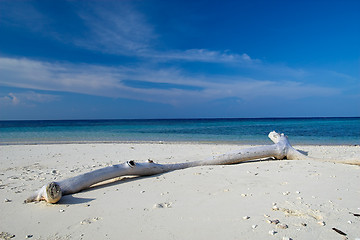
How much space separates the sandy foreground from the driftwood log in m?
0.17

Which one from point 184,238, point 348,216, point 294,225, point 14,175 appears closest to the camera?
point 184,238

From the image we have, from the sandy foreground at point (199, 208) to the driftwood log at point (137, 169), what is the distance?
0.17m

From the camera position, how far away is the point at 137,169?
5641 mm

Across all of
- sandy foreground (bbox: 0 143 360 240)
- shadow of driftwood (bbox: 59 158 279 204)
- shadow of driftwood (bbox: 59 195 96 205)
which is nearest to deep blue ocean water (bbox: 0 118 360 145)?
sandy foreground (bbox: 0 143 360 240)

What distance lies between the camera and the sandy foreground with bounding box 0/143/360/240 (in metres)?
3.06

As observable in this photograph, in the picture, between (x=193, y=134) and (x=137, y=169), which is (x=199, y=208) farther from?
(x=193, y=134)

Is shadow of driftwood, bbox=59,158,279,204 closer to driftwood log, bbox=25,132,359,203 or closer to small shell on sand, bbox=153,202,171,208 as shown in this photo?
driftwood log, bbox=25,132,359,203

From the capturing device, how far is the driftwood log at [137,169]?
4170 mm

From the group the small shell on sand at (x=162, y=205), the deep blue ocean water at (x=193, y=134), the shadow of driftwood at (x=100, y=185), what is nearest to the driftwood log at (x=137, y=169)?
the shadow of driftwood at (x=100, y=185)

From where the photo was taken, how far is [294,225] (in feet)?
10.3

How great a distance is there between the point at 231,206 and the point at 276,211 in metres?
0.68

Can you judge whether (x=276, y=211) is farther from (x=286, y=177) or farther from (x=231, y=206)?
(x=286, y=177)

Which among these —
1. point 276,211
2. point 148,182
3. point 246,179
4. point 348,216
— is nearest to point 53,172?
point 148,182

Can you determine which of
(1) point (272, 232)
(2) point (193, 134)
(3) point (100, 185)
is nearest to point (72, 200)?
(3) point (100, 185)
